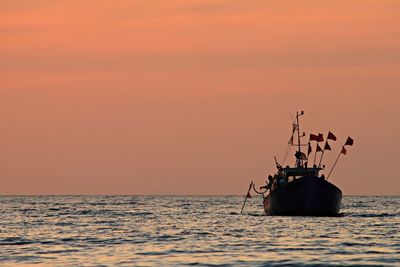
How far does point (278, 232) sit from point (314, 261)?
21667 millimetres

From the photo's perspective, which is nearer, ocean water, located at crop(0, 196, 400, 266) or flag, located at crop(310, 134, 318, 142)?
ocean water, located at crop(0, 196, 400, 266)

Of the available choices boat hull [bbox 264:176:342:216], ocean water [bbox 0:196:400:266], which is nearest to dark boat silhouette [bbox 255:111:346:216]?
boat hull [bbox 264:176:342:216]

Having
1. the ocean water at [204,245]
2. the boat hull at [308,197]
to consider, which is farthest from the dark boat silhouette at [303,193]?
the ocean water at [204,245]

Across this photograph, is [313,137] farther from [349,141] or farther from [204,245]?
[204,245]

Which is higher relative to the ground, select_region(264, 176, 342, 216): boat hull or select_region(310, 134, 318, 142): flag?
select_region(310, 134, 318, 142): flag

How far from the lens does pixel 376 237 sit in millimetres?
64875

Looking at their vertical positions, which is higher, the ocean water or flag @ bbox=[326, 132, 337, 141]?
flag @ bbox=[326, 132, 337, 141]

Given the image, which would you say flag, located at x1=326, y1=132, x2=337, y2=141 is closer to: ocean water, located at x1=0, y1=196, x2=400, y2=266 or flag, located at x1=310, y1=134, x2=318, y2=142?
flag, located at x1=310, y1=134, x2=318, y2=142

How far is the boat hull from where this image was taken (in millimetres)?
92062

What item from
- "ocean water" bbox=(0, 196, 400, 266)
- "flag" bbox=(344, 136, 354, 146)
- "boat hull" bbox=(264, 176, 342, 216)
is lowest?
"ocean water" bbox=(0, 196, 400, 266)

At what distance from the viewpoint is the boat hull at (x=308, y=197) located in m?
92.1

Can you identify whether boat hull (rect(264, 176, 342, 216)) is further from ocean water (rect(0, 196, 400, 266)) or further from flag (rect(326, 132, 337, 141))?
ocean water (rect(0, 196, 400, 266))

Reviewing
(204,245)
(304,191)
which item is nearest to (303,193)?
(304,191)

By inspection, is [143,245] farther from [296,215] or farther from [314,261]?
[296,215]
